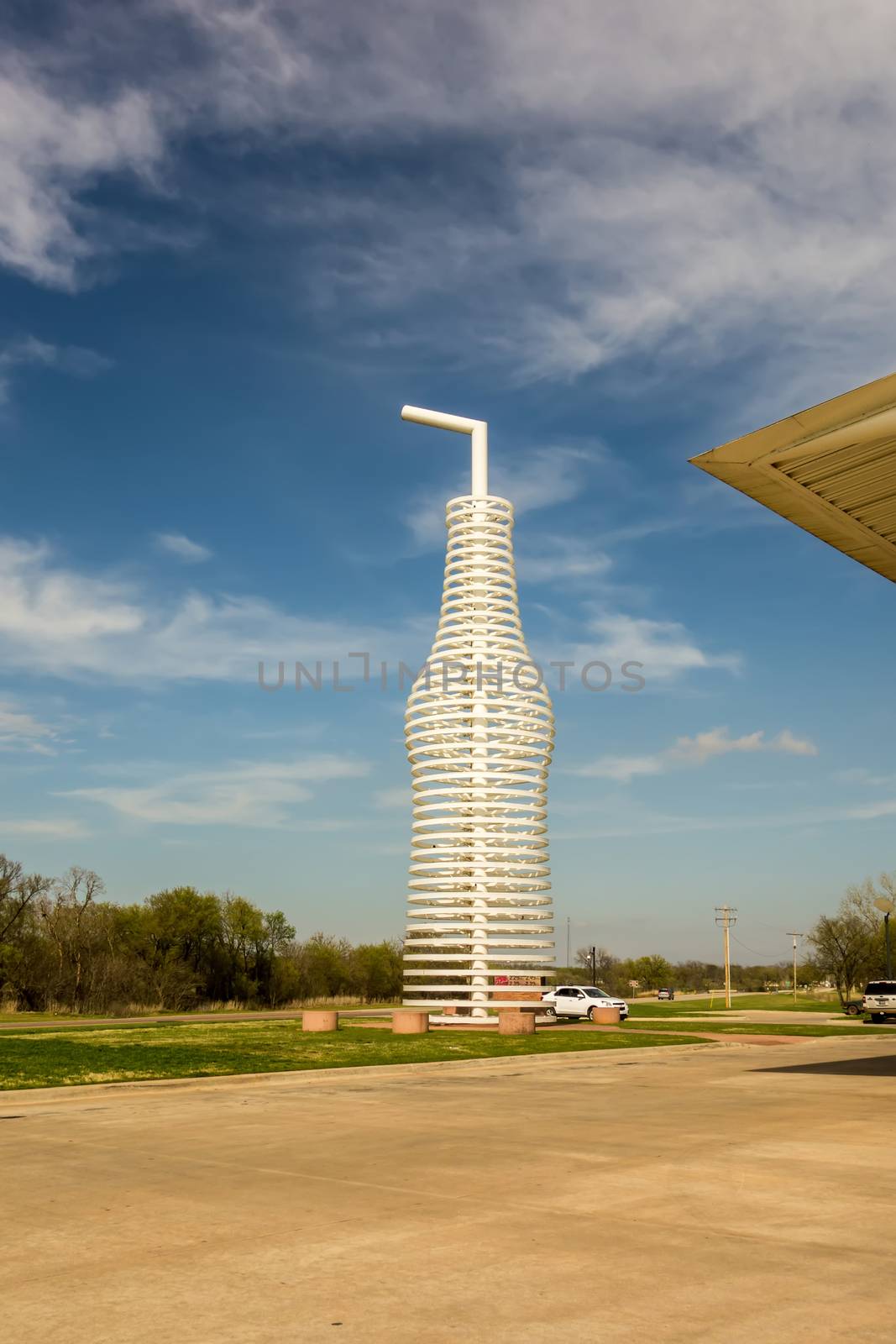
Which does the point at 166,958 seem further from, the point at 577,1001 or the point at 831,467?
the point at 831,467

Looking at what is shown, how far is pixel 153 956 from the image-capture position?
66.1 meters

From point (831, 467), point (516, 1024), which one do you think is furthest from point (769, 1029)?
point (831, 467)

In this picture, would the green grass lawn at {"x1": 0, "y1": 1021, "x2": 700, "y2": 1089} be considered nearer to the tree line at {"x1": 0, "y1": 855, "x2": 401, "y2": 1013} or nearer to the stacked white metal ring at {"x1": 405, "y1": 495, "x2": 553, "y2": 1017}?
the stacked white metal ring at {"x1": 405, "y1": 495, "x2": 553, "y2": 1017}

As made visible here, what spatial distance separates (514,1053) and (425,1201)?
16955 millimetres

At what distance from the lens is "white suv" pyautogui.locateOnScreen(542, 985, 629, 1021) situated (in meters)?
45.9

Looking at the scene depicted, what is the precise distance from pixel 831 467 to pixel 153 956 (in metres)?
55.6

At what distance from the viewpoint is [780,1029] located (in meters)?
36.9

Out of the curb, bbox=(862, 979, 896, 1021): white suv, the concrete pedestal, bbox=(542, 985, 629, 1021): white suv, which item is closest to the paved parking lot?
the curb

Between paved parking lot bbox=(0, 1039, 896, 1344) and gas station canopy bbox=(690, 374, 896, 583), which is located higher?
gas station canopy bbox=(690, 374, 896, 583)

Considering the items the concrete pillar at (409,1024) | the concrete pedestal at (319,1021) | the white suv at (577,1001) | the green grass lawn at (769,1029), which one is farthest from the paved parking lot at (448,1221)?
the white suv at (577,1001)

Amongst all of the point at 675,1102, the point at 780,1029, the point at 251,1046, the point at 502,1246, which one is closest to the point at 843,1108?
the point at 675,1102

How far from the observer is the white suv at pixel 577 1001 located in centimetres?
4591

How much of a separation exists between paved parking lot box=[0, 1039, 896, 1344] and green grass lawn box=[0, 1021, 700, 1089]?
3782 mm

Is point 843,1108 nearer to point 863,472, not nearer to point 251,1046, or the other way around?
point 863,472
